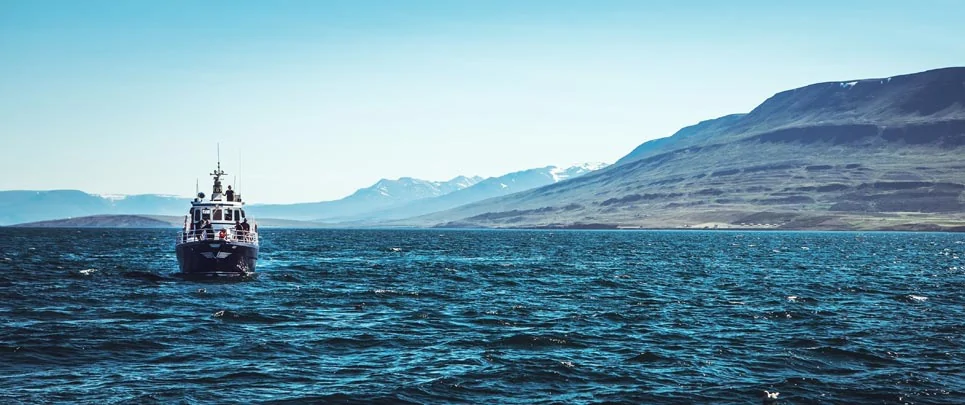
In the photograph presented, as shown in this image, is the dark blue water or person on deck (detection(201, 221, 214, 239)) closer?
the dark blue water

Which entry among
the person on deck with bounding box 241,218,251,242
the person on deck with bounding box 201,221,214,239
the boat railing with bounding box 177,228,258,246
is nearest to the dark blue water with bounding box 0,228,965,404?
the boat railing with bounding box 177,228,258,246

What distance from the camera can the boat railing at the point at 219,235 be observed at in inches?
2549

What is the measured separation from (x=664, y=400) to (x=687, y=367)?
503cm

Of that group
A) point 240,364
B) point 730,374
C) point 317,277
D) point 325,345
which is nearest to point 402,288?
point 317,277

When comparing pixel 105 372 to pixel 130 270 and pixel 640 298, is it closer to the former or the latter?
pixel 640 298

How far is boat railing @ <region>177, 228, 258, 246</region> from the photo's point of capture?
6475cm

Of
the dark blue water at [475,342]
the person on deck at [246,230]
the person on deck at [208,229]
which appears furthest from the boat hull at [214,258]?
the dark blue water at [475,342]

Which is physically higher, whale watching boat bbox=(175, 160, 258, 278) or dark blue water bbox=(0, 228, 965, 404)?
whale watching boat bbox=(175, 160, 258, 278)

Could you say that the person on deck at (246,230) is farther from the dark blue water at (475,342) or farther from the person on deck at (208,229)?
the dark blue water at (475,342)

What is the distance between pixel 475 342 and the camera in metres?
34.5

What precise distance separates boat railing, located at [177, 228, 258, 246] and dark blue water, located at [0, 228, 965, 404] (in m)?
4.36

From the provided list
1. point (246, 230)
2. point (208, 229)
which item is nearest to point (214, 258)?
point (208, 229)

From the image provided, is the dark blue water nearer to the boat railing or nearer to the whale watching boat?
the whale watching boat

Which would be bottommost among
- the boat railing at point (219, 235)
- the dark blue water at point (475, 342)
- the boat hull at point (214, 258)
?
the dark blue water at point (475, 342)
